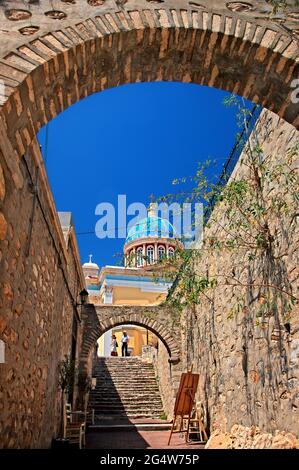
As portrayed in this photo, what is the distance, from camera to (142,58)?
11.1 ft

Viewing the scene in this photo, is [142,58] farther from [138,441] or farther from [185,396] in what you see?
[138,441]

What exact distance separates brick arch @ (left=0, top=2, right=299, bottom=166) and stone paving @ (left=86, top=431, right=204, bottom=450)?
623 centimetres

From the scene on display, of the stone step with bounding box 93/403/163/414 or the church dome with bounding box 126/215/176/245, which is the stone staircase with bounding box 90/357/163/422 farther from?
the church dome with bounding box 126/215/176/245

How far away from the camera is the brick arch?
9.68 feet

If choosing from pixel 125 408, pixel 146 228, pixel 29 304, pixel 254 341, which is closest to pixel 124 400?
pixel 125 408

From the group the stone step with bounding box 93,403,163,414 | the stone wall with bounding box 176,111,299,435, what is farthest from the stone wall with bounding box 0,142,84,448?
the stone step with bounding box 93,403,163,414

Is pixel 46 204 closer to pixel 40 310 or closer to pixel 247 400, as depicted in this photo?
pixel 40 310

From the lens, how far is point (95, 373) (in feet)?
54.6

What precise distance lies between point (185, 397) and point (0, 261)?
5.48 m

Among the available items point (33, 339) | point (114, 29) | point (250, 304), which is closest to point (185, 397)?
point (250, 304)

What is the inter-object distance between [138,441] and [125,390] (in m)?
6.53

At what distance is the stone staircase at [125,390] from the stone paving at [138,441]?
2810 mm

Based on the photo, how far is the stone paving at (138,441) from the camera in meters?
7.84

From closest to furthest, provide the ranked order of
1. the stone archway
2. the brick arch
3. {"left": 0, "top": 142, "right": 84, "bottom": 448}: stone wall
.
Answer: the brick arch → {"left": 0, "top": 142, "right": 84, "bottom": 448}: stone wall → the stone archway
